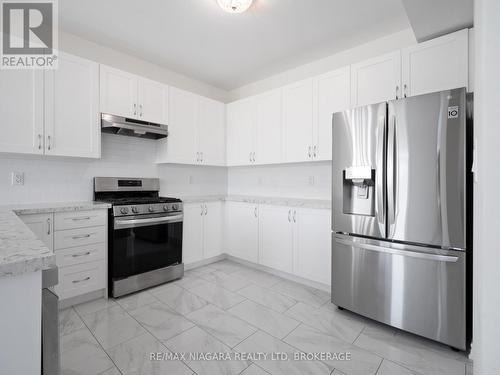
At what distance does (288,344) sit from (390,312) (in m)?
0.83

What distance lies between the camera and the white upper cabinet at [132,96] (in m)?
2.65

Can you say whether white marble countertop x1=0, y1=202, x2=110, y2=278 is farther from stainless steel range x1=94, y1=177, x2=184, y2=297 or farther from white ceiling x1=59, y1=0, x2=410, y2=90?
white ceiling x1=59, y1=0, x2=410, y2=90

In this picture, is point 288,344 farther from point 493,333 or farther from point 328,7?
point 328,7

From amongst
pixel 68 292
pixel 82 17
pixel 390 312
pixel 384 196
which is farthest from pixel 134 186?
pixel 390 312

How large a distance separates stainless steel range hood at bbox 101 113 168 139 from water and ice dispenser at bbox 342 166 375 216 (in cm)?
216

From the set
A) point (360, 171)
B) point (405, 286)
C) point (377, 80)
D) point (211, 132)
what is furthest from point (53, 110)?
point (405, 286)

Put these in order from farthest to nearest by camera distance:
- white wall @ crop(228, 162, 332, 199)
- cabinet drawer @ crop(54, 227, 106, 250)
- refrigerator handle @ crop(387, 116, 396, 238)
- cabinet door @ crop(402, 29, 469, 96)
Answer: white wall @ crop(228, 162, 332, 199) < cabinet drawer @ crop(54, 227, 106, 250) < cabinet door @ crop(402, 29, 469, 96) < refrigerator handle @ crop(387, 116, 396, 238)

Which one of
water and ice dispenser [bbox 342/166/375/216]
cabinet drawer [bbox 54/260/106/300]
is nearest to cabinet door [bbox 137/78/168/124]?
cabinet drawer [bbox 54/260/106/300]

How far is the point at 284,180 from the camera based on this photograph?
359cm

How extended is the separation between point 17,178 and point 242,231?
2468 millimetres

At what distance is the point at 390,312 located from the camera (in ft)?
6.36

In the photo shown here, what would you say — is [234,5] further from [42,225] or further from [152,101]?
[42,225]

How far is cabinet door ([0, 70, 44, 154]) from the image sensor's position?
210 centimetres

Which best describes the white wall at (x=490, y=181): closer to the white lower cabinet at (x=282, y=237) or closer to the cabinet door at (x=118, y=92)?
the white lower cabinet at (x=282, y=237)
